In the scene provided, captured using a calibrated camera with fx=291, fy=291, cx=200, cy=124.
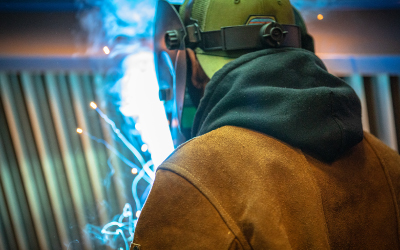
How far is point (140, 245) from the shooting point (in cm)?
74

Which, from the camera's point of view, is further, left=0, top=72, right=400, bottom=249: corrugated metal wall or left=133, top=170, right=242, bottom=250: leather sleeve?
left=0, top=72, right=400, bottom=249: corrugated metal wall

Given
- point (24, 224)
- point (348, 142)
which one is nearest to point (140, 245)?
point (348, 142)

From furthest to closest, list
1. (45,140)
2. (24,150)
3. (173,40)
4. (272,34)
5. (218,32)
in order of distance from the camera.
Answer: (45,140) → (24,150) → (173,40) → (218,32) → (272,34)

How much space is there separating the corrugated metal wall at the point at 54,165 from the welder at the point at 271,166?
140cm

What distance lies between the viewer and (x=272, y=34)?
3.34 ft

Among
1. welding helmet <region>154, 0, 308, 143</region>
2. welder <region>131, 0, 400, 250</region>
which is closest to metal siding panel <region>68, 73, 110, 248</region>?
welding helmet <region>154, 0, 308, 143</region>

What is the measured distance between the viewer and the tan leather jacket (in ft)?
2.37

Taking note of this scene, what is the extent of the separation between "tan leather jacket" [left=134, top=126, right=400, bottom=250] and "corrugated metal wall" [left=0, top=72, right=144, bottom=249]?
1.44 metres

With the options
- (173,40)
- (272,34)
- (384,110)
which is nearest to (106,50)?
(173,40)

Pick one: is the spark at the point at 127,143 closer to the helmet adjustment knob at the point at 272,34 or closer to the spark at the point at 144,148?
the spark at the point at 144,148

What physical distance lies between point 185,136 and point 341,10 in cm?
191

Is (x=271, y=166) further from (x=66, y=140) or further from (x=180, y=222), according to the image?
(x=66, y=140)

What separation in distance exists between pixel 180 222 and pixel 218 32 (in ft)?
2.38

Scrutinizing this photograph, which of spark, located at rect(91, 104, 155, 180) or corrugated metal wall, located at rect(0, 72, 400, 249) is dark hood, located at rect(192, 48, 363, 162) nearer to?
spark, located at rect(91, 104, 155, 180)
